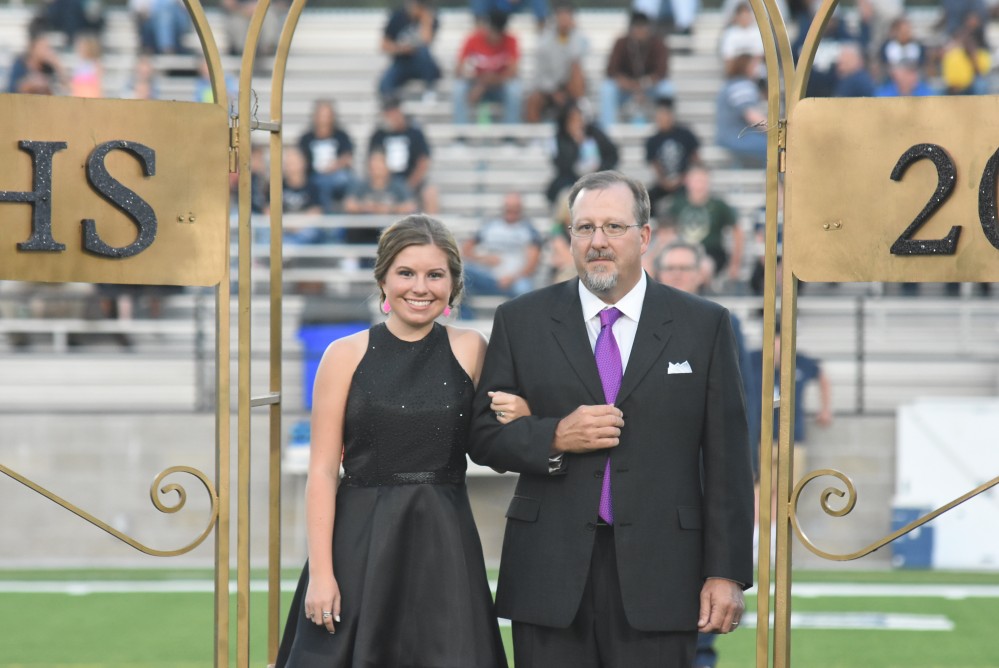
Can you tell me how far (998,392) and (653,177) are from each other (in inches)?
127

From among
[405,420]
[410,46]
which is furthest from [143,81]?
[405,420]

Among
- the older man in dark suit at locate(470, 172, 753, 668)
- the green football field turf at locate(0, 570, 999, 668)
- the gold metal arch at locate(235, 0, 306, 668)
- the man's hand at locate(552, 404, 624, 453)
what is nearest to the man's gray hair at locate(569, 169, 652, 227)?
the older man in dark suit at locate(470, 172, 753, 668)

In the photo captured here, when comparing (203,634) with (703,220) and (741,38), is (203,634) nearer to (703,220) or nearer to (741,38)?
(703,220)

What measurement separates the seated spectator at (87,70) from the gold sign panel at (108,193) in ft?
31.7

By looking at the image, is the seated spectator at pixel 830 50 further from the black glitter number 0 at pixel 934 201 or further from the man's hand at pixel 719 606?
the man's hand at pixel 719 606

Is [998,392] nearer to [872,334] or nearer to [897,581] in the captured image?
[872,334]

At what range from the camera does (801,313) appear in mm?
10859

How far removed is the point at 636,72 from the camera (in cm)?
1260

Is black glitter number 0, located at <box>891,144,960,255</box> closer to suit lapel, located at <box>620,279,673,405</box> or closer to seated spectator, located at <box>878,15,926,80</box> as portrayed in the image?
suit lapel, located at <box>620,279,673,405</box>

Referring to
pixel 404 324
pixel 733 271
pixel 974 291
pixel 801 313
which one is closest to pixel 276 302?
pixel 404 324

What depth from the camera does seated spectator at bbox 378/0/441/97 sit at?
1280 centimetres

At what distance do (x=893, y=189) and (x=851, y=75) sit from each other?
8713mm

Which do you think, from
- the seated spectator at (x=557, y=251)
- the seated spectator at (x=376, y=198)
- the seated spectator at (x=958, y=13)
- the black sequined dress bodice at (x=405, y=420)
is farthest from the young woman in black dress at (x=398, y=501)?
the seated spectator at (x=958, y=13)

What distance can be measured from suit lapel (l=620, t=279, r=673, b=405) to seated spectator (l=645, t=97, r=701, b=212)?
24.3 feet
